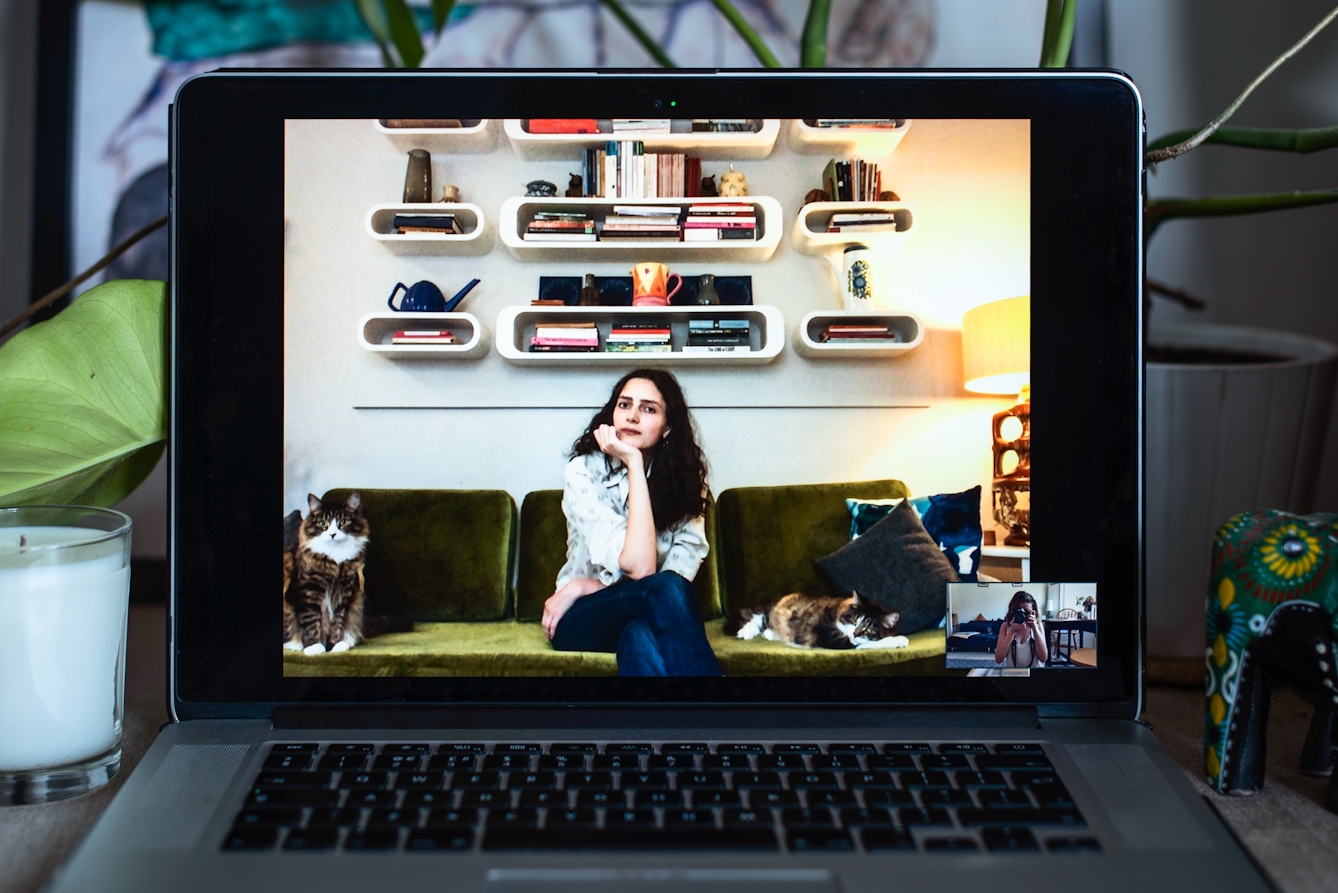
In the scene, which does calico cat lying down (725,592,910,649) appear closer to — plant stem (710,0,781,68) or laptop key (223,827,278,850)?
laptop key (223,827,278,850)

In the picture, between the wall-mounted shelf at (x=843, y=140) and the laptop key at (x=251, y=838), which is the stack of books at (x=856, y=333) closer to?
the wall-mounted shelf at (x=843, y=140)

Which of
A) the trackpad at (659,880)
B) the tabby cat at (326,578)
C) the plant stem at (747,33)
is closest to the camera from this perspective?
the trackpad at (659,880)

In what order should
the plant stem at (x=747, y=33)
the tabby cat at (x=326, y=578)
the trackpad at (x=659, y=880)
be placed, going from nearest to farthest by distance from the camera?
the trackpad at (x=659, y=880)
the tabby cat at (x=326, y=578)
the plant stem at (x=747, y=33)

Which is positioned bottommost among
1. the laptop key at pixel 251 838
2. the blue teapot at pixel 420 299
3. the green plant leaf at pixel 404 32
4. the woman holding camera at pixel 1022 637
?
the laptop key at pixel 251 838

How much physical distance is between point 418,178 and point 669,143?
175mm

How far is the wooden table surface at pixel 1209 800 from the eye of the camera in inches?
17.9

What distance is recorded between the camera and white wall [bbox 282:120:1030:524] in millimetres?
589

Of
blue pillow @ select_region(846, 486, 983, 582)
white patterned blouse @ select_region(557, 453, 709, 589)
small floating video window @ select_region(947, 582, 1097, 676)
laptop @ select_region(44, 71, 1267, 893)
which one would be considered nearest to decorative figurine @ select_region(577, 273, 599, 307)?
laptop @ select_region(44, 71, 1267, 893)

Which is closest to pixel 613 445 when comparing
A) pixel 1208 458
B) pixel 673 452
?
pixel 673 452

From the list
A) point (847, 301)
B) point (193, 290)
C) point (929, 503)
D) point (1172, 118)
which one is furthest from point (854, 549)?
point (1172, 118)

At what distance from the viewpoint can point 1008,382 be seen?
579mm

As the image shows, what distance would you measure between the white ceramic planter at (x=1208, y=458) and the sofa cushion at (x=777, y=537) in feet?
0.90

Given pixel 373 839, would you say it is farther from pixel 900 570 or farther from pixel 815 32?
pixel 815 32

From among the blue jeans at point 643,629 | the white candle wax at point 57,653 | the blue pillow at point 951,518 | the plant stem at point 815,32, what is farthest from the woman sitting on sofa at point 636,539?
the plant stem at point 815,32
